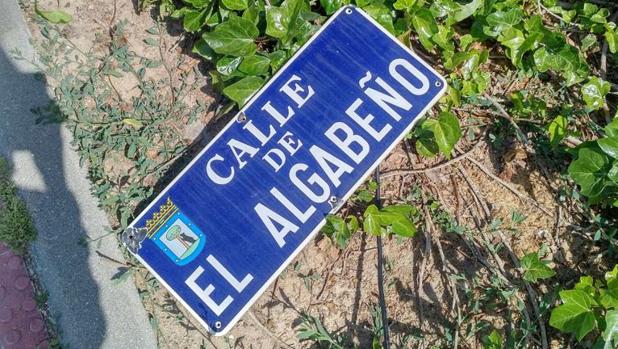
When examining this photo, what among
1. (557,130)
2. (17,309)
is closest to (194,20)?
(17,309)

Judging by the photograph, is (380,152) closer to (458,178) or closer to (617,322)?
(458,178)

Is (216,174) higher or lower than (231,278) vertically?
higher

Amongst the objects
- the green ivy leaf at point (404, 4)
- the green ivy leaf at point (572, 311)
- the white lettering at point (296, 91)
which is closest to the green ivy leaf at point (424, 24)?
the green ivy leaf at point (404, 4)

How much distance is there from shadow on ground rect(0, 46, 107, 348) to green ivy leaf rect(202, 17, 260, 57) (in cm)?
70

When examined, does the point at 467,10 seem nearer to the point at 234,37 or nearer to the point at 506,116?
the point at 506,116

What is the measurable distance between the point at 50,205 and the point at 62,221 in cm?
8

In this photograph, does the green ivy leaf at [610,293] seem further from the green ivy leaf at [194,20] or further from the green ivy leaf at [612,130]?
the green ivy leaf at [194,20]

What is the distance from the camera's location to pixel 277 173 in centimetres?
189

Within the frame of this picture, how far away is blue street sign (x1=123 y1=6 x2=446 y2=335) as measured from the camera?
6.07ft

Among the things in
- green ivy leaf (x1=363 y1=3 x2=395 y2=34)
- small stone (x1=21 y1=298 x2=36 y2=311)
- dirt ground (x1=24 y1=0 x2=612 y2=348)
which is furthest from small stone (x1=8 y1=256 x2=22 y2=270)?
green ivy leaf (x1=363 y1=3 x2=395 y2=34)

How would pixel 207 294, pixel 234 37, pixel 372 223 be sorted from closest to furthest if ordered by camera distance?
pixel 207 294 → pixel 372 223 → pixel 234 37

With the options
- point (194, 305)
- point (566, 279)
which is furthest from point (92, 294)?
point (566, 279)

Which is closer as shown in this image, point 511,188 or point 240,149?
point 240,149

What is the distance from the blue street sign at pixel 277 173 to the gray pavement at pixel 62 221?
0.42 meters
